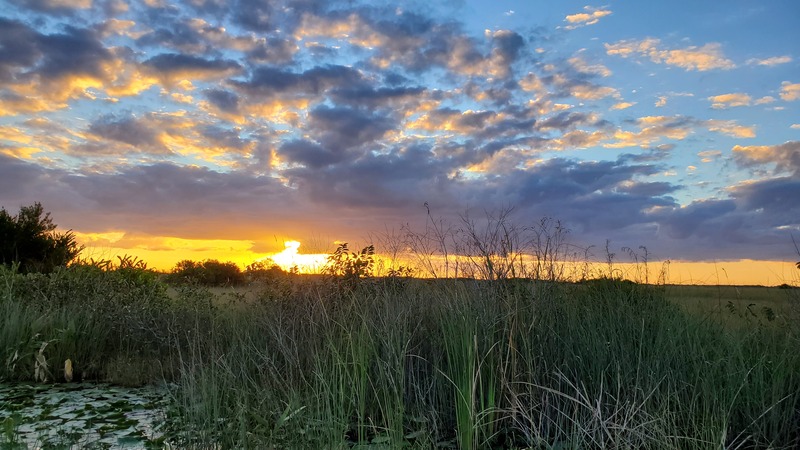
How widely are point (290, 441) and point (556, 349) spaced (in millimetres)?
2474

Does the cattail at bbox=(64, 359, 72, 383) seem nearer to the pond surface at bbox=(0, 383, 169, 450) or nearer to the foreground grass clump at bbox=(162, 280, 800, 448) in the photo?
the pond surface at bbox=(0, 383, 169, 450)

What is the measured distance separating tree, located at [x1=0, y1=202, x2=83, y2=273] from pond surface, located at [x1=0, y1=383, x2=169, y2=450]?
33.9ft

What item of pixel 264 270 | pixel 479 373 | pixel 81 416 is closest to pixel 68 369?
pixel 81 416

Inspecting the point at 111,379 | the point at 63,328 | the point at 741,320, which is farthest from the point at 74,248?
the point at 741,320

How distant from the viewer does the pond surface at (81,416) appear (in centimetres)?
441

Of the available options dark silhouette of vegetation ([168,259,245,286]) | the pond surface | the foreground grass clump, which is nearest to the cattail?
the pond surface

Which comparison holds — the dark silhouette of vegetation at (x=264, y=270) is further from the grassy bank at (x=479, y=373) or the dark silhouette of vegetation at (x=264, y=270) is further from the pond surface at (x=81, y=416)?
the pond surface at (x=81, y=416)

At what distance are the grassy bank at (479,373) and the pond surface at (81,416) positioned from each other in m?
0.27

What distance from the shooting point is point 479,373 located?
168 inches

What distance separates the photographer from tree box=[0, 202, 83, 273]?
1560cm

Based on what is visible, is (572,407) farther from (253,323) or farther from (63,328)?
(63,328)

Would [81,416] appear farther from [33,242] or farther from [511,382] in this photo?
[33,242]

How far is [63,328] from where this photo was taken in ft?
25.1

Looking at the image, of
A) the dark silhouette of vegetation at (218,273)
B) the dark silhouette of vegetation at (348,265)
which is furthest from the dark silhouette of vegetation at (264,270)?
the dark silhouette of vegetation at (218,273)
